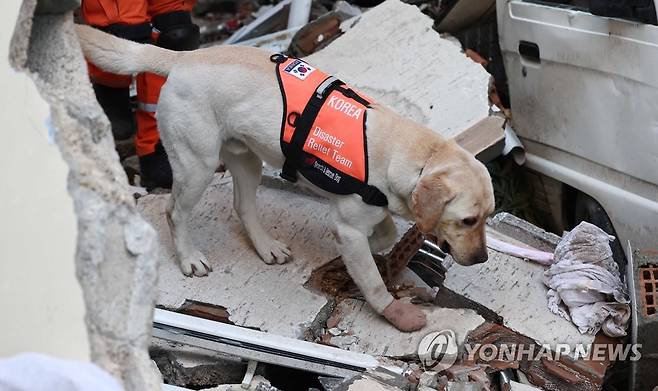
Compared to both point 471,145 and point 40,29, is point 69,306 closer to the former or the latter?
point 40,29

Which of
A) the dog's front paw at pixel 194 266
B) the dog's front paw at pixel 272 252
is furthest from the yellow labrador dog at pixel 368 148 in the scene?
the dog's front paw at pixel 272 252

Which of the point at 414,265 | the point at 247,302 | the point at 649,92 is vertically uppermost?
the point at 649,92

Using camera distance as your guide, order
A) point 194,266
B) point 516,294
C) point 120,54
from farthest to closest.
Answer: point 194,266, point 516,294, point 120,54

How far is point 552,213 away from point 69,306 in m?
3.66

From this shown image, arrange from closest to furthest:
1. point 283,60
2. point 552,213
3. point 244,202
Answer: point 283,60, point 244,202, point 552,213

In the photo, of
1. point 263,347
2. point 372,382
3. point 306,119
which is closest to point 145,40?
point 306,119

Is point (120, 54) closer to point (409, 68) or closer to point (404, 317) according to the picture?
point (404, 317)

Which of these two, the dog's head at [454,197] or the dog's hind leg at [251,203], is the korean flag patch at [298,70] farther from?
the dog's head at [454,197]

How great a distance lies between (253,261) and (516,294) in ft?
4.31

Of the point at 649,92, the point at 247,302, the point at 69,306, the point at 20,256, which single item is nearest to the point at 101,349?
the point at 69,306

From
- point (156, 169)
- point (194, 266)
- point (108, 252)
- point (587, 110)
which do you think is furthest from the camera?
point (156, 169)

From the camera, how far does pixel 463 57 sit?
5.30 m

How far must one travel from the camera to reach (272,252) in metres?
4.38

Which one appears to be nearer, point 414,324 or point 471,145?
point 414,324
